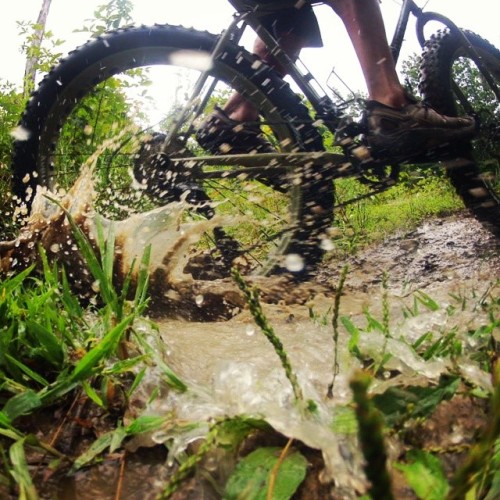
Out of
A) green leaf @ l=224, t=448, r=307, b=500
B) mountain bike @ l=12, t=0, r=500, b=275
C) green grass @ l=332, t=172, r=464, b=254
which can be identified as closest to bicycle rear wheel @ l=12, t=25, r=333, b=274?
mountain bike @ l=12, t=0, r=500, b=275

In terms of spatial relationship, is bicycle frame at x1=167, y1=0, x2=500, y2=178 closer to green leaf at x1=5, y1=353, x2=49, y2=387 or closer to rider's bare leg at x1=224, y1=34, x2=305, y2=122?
rider's bare leg at x1=224, y1=34, x2=305, y2=122

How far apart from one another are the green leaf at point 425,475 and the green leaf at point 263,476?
13 centimetres

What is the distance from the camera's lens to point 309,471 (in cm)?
65

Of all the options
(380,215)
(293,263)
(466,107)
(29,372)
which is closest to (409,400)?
(29,372)

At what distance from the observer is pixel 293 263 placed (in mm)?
2525

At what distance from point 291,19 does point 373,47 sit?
1.90ft

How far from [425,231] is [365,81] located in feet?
6.45

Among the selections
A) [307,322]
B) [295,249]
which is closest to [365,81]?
[295,249]

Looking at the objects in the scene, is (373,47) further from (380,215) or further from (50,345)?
(380,215)

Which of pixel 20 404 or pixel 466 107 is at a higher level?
pixel 466 107

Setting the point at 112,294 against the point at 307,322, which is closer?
the point at 112,294

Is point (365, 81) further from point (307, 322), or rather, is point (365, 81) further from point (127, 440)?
point (127, 440)

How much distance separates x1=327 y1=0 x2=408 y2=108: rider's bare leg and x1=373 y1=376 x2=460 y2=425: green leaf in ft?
6.56

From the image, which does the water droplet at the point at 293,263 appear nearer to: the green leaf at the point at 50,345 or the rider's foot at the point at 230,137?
the rider's foot at the point at 230,137
